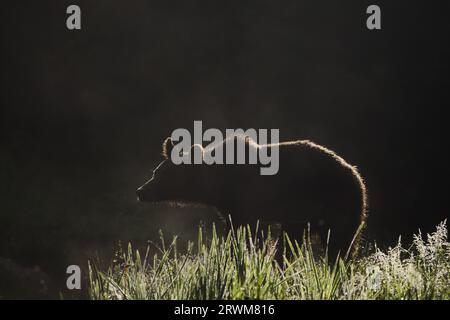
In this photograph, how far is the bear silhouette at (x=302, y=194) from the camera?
5.59 m

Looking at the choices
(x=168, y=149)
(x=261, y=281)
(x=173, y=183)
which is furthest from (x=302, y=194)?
(x=261, y=281)

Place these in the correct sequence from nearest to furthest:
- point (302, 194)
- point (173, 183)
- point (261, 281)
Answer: point (261, 281) → point (302, 194) → point (173, 183)

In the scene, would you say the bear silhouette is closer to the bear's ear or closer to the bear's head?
the bear's head

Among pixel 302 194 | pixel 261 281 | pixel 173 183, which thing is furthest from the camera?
pixel 173 183

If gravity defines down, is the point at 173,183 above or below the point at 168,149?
below

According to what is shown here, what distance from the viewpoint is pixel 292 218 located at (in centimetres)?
564

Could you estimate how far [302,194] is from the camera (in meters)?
5.68

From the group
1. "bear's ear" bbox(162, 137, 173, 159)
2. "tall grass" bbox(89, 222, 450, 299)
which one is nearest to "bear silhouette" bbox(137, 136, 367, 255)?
"bear's ear" bbox(162, 137, 173, 159)

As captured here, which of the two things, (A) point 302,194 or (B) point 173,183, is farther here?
(B) point 173,183

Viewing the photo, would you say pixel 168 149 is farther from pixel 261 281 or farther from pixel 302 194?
pixel 261 281

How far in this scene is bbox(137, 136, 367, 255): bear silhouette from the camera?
5594mm
